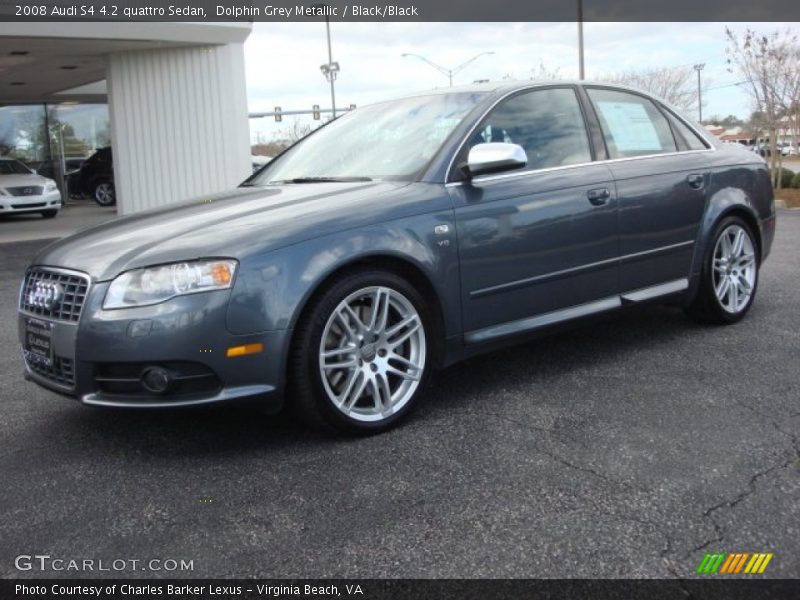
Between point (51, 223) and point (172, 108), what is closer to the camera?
point (172, 108)

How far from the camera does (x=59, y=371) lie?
331 cm

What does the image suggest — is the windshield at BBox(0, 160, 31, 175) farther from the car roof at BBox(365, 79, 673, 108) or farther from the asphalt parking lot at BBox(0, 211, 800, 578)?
the car roof at BBox(365, 79, 673, 108)

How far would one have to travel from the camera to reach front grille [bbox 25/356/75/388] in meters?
3.25

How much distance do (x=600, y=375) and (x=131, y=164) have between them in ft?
38.3

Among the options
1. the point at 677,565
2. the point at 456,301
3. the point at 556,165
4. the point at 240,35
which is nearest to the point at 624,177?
the point at 556,165

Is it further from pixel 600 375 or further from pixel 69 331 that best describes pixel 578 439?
pixel 69 331

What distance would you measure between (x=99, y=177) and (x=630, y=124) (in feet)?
64.9

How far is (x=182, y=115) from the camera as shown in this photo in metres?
13.9

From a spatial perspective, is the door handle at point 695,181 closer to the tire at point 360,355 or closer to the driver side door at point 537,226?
the driver side door at point 537,226

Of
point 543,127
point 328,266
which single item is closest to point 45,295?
point 328,266

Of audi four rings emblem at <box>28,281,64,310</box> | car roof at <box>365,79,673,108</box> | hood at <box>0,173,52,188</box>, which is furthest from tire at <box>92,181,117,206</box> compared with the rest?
audi four rings emblem at <box>28,281,64,310</box>

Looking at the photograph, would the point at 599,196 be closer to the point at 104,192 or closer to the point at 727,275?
the point at 727,275

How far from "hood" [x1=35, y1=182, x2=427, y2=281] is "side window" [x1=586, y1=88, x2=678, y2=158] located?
1508 millimetres
